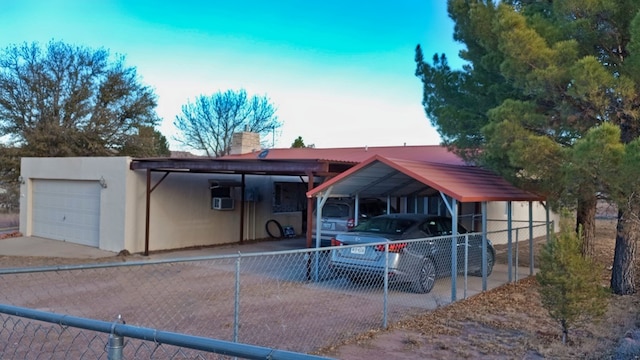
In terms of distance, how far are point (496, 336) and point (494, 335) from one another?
1.9 inches

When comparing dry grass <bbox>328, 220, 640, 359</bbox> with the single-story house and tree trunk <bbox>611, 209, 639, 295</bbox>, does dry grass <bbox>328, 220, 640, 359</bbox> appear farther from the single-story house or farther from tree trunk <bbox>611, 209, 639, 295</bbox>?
the single-story house

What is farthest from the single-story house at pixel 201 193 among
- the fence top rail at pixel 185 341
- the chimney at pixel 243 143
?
the fence top rail at pixel 185 341

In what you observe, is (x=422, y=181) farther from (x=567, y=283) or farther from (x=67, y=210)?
(x=67, y=210)

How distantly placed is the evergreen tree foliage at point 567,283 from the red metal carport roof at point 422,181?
2.37 metres

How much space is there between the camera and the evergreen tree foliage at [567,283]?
20.7 feet

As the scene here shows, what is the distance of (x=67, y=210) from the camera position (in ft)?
54.4

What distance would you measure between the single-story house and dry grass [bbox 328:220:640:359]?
2.48 metres

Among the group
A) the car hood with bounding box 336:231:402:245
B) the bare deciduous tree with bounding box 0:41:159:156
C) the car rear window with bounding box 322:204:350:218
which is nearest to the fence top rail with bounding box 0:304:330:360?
the car hood with bounding box 336:231:402:245

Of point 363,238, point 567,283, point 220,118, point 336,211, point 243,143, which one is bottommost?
point 567,283

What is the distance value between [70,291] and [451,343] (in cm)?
694

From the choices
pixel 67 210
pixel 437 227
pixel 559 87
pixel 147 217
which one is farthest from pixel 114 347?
pixel 67 210

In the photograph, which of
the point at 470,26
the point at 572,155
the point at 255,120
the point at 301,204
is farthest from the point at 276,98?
the point at 572,155

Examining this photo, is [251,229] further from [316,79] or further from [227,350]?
[227,350]

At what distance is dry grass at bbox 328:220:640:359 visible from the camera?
19.5 feet
